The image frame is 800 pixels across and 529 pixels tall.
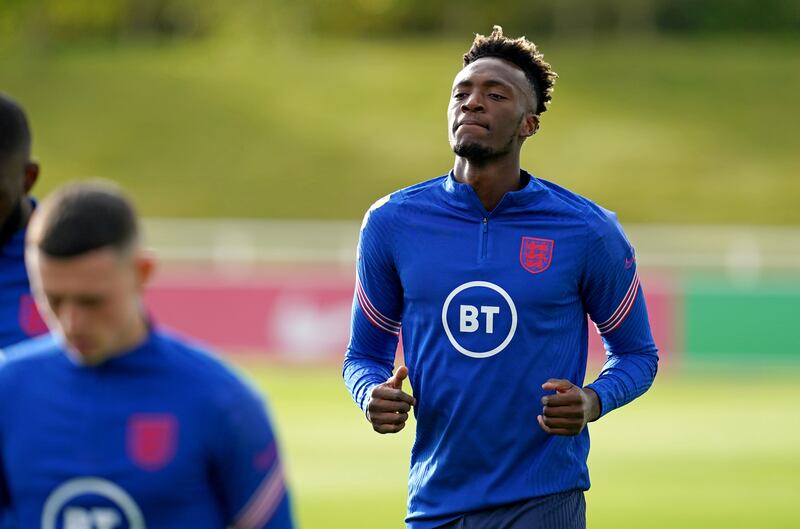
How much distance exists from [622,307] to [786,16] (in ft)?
198

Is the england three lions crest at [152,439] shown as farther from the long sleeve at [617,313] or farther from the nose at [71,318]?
the long sleeve at [617,313]

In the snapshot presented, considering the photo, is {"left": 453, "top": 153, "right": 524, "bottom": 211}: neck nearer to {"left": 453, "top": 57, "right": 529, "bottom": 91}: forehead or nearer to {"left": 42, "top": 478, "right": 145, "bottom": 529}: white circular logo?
{"left": 453, "top": 57, "right": 529, "bottom": 91}: forehead

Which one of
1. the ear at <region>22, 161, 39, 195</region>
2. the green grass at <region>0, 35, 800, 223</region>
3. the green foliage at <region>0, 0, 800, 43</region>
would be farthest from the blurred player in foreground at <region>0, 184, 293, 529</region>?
the green foliage at <region>0, 0, 800, 43</region>

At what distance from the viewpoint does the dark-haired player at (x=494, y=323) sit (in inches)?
198

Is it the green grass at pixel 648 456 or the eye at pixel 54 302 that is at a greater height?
the eye at pixel 54 302

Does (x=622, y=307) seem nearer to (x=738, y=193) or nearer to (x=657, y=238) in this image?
(x=657, y=238)

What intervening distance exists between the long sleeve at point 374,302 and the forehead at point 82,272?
208 centimetres

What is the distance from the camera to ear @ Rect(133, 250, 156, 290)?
329 cm

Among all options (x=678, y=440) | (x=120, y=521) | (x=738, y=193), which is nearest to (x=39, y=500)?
(x=120, y=521)

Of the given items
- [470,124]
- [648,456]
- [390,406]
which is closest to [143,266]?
[390,406]

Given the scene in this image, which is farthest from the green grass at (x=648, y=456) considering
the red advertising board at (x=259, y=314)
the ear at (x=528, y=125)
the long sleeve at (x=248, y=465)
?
the long sleeve at (x=248, y=465)

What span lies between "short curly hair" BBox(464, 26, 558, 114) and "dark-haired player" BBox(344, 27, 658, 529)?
0.24 ft

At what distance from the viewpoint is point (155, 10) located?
6544cm

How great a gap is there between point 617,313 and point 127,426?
2334mm
